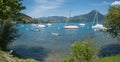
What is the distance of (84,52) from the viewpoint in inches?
1116

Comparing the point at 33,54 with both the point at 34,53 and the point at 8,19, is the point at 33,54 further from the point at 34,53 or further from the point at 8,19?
the point at 8,19

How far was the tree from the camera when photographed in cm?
3934

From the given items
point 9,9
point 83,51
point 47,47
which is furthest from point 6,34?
point 47,47

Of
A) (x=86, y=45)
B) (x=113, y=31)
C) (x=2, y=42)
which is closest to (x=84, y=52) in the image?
(x=86, y=45)

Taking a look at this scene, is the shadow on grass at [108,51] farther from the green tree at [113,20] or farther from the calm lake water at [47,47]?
the green tree at [113,20]

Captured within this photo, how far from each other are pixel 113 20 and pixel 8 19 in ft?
56.9

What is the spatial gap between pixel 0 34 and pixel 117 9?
64.9 feet

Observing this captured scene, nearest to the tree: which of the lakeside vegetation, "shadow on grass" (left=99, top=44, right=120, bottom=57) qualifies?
the lakeside vegetation

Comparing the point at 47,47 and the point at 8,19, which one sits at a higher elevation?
the point at 8,19

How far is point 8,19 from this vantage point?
41.4 metres

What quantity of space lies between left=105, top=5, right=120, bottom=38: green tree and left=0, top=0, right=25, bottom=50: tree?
1470 cm

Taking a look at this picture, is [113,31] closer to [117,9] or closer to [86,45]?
[117,9]

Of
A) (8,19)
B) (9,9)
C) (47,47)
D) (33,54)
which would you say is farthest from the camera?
(47,47)

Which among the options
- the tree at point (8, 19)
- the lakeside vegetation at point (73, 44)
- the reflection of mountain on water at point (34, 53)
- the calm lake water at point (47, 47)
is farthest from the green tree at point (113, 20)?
the tree at point (8, 19)
